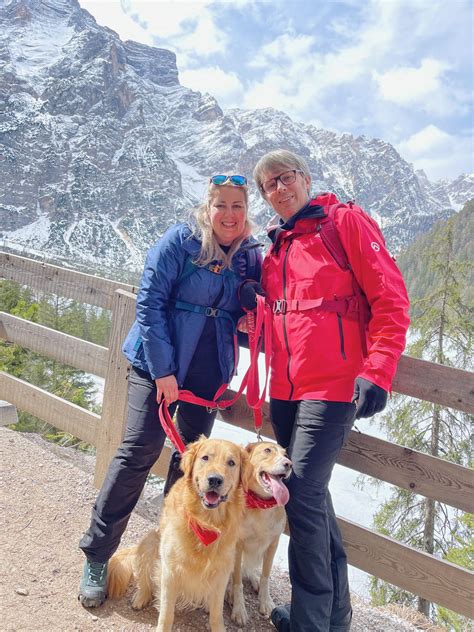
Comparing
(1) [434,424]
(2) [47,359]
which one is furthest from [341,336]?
(2) [47,359]

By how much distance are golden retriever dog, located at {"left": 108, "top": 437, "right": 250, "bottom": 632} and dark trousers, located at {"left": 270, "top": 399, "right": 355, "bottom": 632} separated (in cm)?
33

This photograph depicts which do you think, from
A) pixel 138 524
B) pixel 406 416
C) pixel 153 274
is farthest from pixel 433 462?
pixel 406 416

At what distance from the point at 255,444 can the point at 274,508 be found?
0.63m

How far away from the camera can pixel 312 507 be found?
240 centimetres

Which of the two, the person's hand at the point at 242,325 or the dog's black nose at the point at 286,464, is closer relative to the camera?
the dog's black nose at the point at 286,464

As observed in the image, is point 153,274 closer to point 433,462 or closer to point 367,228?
point 367,228

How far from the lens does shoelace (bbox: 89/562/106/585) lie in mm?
2740

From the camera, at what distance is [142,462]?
282cm

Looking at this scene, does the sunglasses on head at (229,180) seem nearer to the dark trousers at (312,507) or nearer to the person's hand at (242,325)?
the person's hand at (242,325)

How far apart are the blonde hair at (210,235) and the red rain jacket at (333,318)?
419 millimetres

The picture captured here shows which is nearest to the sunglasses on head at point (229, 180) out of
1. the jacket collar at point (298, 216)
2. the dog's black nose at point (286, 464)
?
the jacket collar at point (298, 216)

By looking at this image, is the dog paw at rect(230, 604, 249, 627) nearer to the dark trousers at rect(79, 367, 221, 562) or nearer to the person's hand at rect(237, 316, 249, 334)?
the dark trousers at rect(79, 367, 221, 562)

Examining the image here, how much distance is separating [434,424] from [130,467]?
27.1ft

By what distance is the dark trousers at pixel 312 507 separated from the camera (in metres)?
2.37
